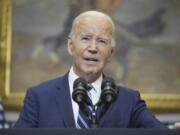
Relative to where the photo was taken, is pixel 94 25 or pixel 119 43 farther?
pixel 119 43

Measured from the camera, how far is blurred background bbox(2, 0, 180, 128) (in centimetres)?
→ 554

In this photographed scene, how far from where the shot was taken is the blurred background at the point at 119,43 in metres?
5.54

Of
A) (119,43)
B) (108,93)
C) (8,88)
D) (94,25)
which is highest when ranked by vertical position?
(94,25)

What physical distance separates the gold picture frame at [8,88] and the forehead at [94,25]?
2823mm

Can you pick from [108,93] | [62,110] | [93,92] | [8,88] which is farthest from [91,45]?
[8,88]

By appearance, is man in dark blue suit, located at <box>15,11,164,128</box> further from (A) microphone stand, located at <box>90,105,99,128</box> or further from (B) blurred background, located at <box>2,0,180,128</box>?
(B) blurred background, located at <box>2,0,180,128</box>

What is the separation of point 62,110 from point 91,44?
0.48 metres

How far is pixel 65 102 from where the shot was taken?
267 cm

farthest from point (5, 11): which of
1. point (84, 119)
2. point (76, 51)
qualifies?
point (84, 119)

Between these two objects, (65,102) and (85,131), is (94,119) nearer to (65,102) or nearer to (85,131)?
(85,131)

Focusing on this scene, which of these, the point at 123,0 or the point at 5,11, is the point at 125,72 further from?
the point at 5,11

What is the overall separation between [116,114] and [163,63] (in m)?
3.22

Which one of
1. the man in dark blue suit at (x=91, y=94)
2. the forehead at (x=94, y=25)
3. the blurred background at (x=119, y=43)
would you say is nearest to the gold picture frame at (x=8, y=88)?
the blurred background at (x=119, y=43)

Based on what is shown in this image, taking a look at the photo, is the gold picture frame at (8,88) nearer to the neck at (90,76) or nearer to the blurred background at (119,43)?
the blurred background at (119,43)
